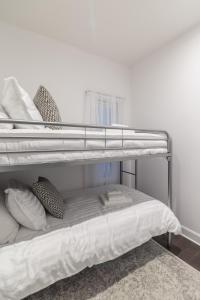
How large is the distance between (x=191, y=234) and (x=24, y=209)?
1.93m

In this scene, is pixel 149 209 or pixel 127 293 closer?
pixel 127 293

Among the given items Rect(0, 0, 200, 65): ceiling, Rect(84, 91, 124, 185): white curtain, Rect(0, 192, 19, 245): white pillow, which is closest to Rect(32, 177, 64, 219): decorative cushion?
Rect(0, 192, 19, 245): white pillow

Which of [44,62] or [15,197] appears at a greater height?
[44,62]

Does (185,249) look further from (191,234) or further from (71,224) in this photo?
(71,224)

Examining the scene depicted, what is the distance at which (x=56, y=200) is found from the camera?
1.51 meters

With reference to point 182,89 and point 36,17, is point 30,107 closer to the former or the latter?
point 36,17

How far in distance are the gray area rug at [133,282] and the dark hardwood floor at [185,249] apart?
0.12 m

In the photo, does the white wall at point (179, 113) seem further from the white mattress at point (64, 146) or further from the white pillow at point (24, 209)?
the white pillow at point (24, 209)

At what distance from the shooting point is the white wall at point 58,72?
1.92 m

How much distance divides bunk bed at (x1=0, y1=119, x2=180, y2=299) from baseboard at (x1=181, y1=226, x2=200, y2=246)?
522 mm

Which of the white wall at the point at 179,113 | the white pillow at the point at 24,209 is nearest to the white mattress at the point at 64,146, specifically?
the white pillow at the point at 24,209

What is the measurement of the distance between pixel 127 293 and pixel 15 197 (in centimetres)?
112

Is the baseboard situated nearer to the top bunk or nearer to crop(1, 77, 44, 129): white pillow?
the top bunk

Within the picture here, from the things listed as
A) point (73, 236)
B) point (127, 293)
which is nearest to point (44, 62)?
point (73, 236)
